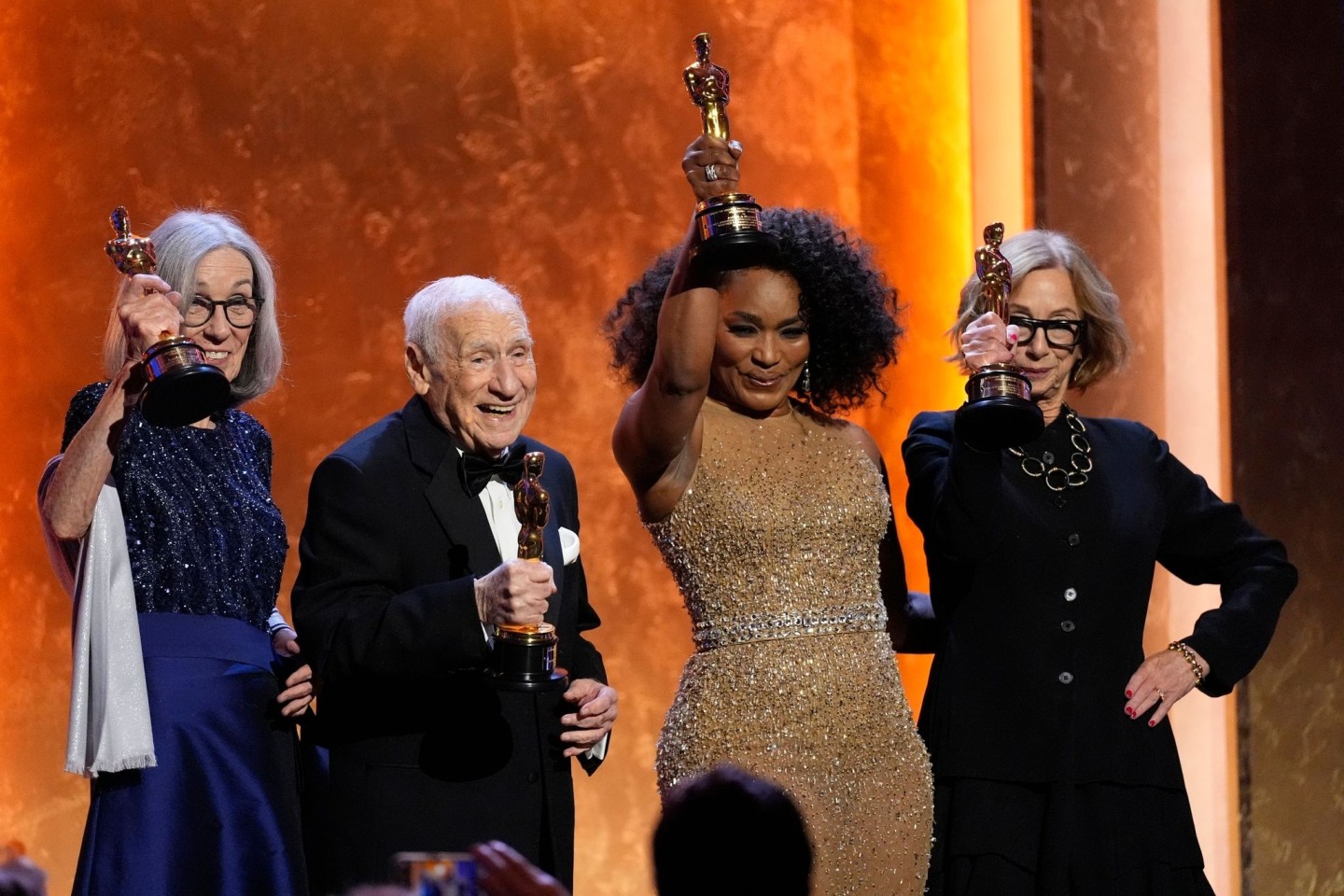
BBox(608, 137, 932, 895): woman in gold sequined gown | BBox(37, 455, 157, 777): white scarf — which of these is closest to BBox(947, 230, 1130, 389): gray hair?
BBox(608, 137, 932, 895): woman in gold sequined gown

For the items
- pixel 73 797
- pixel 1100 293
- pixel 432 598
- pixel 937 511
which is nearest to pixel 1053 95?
pixel 1100 293

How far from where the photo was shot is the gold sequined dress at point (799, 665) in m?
3.12

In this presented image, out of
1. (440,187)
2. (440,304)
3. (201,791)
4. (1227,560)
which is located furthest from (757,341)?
(440,187)

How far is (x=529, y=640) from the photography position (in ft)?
8.87

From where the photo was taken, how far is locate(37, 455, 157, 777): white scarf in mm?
2924

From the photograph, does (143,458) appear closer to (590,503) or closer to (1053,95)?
(590,503)

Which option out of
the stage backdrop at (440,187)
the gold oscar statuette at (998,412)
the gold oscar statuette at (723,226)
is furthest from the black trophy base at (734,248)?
the stage backdrop at (440,187)

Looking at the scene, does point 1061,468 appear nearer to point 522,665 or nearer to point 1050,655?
point 1050,655

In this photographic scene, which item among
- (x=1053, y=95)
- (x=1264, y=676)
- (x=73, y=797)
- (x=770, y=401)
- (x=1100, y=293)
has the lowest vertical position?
(x=73, y=797)

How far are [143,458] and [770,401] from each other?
44.7 inches

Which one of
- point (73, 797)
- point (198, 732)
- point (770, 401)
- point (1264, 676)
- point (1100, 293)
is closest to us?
point (198, 732)

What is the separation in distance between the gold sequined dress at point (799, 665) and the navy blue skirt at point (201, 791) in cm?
70

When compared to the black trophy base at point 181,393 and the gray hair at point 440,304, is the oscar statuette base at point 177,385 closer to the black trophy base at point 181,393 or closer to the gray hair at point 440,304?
the black trophy base at point 181,393

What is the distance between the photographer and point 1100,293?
3576 millimetres
